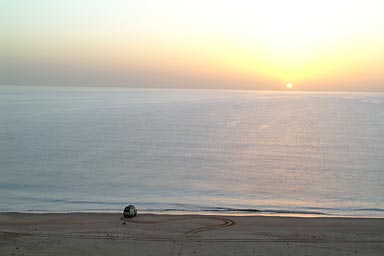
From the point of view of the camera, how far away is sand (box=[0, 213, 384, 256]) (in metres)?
15.3

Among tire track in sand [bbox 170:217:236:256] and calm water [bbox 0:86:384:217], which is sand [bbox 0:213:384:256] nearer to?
tire track in sand [bbox 170:217:236:256]

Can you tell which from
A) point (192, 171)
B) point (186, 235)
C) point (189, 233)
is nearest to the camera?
point (186, 235)

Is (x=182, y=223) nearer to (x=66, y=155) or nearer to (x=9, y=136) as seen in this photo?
(x=66, y=155)

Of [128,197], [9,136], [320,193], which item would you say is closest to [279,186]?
[320,193]

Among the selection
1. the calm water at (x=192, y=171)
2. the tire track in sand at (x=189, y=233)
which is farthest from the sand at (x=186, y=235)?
the calm water at (x=192, y=171)

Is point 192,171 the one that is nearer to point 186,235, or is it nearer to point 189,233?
point 189,233

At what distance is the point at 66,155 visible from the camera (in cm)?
4247

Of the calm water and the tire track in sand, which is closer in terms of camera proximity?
the tire track in sand

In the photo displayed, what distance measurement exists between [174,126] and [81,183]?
41.4 meters

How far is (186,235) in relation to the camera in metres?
17.4

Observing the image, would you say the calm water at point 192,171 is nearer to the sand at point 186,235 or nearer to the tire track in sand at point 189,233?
the sand at point 186,235

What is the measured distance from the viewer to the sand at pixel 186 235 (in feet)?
50.2

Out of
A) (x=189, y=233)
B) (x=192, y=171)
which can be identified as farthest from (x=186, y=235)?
(x=192, y=171)

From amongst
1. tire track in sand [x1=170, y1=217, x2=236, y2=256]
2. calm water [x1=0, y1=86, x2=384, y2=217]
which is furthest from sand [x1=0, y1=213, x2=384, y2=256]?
calm water [x1=0, y1=86, x2=384, y2=217]
